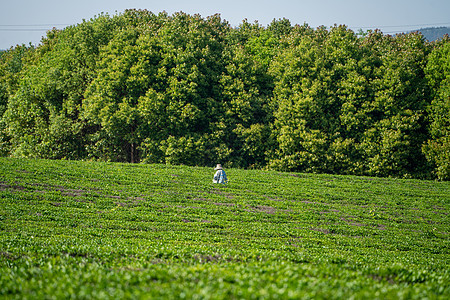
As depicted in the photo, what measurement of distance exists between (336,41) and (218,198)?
3195 cm

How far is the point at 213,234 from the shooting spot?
18.4 metres

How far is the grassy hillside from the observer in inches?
295

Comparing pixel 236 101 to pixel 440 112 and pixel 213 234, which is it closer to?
pixel 440 112

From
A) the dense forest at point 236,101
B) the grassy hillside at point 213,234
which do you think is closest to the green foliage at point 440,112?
the dense forest at point 236,101

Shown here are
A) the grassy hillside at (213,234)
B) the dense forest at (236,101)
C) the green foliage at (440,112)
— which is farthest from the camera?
the dense forest at (236,101)

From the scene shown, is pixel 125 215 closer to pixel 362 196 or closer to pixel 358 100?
pixel 362 196

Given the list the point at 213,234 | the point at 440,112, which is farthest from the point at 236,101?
the point at 213,234

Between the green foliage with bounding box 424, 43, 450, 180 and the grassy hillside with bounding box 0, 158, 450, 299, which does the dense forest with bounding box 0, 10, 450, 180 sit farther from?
the grassy hillside with bounding box 0, 158, 450, 299

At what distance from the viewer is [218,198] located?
27.5 meters

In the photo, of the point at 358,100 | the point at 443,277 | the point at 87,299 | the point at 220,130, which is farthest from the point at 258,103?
the point at 87,299

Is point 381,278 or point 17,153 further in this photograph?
point 17,153

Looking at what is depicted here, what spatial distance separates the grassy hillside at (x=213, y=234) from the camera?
750cm

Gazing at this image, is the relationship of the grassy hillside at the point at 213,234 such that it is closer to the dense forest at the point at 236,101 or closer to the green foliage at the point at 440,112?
the green foliage at the point at 440,112

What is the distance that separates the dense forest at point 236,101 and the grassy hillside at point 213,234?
6447mm
